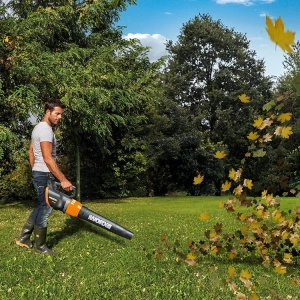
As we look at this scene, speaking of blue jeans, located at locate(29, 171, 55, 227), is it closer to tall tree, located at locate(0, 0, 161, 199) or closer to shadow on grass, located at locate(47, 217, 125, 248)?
shadow on grass, located at locate(47, 217, 125, 248)

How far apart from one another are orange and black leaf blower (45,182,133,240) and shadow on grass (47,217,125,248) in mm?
1549

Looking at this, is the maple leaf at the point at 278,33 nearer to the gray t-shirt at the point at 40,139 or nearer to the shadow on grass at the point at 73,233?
the gray t-shirt at the point at 40,139

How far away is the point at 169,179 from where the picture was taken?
27984 millimetres

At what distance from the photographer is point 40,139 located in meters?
6.25

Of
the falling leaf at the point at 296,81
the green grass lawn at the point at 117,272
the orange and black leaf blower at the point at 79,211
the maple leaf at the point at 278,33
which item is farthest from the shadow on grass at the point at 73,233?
the maple leaf at the point at 278,33

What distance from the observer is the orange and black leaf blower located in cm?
554

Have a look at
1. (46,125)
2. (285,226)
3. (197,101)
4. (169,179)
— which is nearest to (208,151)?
(169,179)

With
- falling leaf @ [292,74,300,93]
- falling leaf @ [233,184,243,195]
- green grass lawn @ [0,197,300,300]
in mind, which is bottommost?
green grass lawn @ [0,197,300,300]

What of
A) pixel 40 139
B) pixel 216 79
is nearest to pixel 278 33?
pixel 40 139

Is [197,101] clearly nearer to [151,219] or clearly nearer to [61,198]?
[151,219]

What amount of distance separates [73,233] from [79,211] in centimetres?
307

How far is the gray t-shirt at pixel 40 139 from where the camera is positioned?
623 centimetres

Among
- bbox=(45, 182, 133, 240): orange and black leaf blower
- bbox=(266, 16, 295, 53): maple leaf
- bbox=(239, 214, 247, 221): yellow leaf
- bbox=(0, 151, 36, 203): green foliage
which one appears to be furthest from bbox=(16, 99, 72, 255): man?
bbox=(0, 151, 36, 203): green foliage

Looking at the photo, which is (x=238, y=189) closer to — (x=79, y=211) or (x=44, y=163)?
(x=79, y=211)
